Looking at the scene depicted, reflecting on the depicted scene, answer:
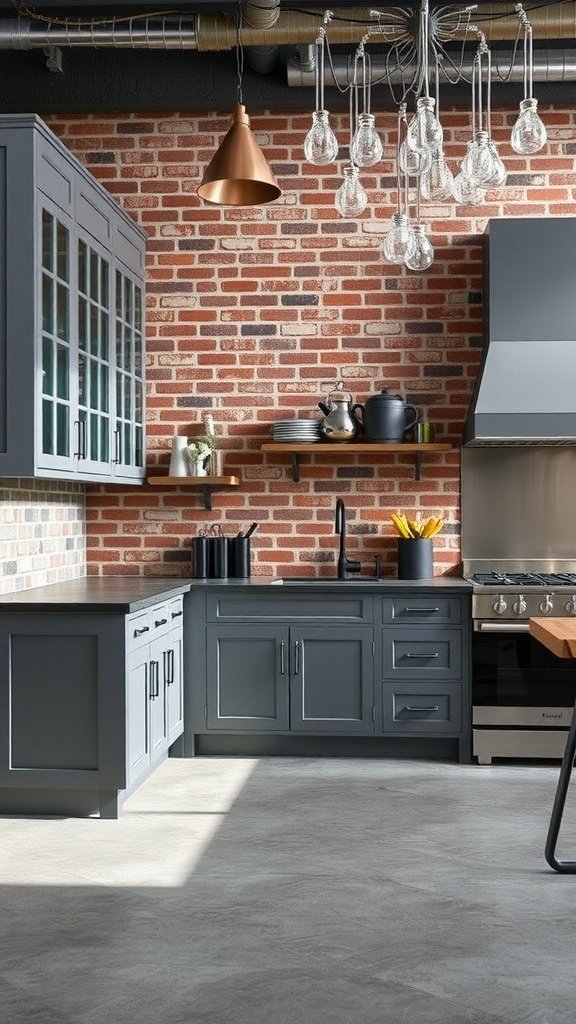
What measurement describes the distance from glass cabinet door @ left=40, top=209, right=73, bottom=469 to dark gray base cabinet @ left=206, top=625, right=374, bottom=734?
1363 mm

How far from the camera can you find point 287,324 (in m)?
5.70

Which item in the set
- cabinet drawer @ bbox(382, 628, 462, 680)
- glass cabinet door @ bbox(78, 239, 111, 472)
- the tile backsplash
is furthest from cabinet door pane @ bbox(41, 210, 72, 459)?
cabinet drawer @ bbox(382, 628, 462, 680)

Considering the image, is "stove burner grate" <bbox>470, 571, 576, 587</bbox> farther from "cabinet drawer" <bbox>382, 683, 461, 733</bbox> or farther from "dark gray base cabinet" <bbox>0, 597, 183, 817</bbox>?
"dark gray base cabinet" <bbox>0, 597, 183, 817</bbox>

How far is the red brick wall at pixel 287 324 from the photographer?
18.5 ft

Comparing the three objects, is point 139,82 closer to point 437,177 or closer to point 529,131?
point 437,177

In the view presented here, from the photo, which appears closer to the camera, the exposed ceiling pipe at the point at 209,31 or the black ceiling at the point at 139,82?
the exposed ceiling pipe at the point at 209,31

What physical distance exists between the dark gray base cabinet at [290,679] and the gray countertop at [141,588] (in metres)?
0.21

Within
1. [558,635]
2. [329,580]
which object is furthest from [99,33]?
[558,635]

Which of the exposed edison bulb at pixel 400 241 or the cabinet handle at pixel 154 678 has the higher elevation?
the exposed edison bulb at pixel 400 241

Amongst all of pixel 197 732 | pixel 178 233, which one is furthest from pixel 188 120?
pixel 197 732

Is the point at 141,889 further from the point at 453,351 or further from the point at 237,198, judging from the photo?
the point at 453,351

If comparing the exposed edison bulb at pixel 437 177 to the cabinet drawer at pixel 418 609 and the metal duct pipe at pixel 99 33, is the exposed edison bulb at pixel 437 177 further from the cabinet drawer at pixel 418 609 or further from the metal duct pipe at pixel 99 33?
the cabinet drawer at pixel 418 609

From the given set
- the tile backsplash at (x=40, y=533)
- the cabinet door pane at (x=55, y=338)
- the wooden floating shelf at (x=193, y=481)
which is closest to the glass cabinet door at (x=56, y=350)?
the cabinet door pane at (x=55, y=338)

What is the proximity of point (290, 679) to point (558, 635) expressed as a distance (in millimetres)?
2112
